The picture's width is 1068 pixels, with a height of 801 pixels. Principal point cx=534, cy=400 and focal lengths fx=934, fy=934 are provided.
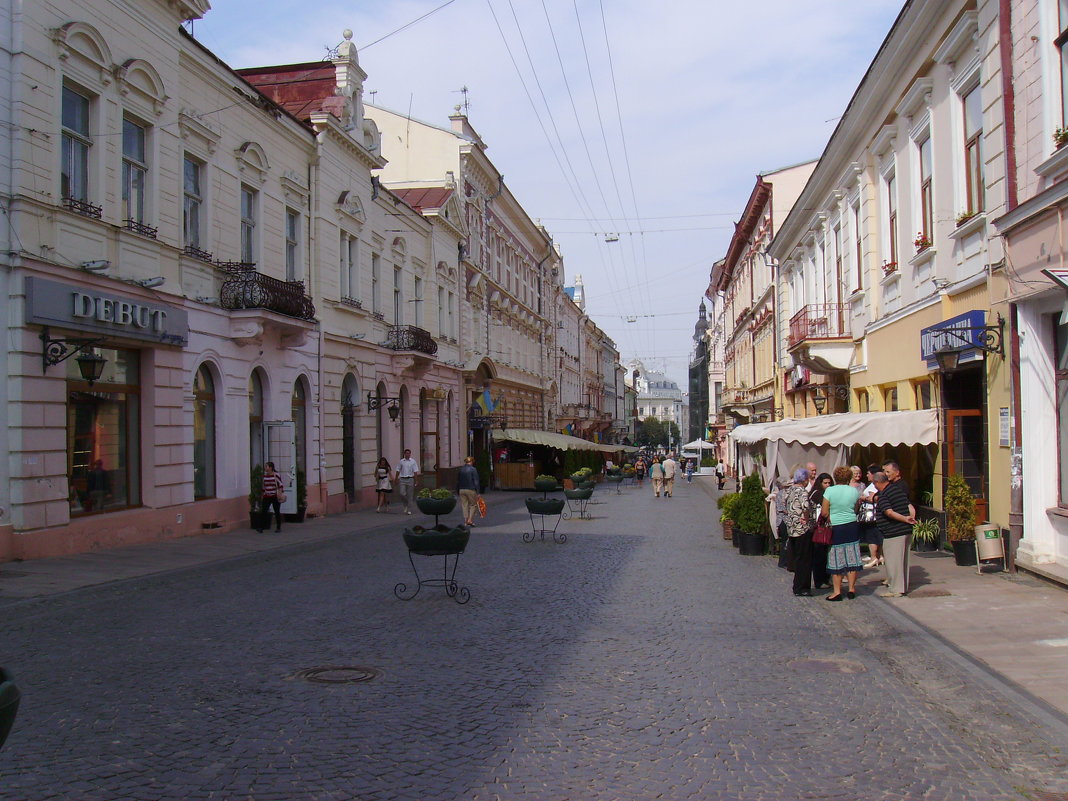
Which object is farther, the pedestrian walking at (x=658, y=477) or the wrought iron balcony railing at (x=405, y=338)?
the pedestrian walking at (x=658, y=477)

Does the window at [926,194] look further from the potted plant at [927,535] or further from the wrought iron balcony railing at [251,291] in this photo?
the wrought iron balcony railing at [251,291]

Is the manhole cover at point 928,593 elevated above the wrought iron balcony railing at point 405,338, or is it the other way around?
the wrought iron balcony railing at point 405,338

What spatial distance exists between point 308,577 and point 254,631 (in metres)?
4.14

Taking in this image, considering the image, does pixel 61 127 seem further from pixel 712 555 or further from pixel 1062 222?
pixel 1062 222

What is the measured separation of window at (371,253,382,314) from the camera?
2927 cm

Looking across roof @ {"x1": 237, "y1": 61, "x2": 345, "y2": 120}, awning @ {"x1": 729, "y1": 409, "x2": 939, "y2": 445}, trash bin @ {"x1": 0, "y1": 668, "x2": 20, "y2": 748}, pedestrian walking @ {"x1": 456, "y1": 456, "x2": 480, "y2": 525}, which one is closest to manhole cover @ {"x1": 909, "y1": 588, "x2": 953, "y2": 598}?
awning @ {"x1": 729, "y1": 409, "x2": 939, "y2": 445}

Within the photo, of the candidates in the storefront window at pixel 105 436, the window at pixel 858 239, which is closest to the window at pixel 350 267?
the storefront window at pixel 105 436

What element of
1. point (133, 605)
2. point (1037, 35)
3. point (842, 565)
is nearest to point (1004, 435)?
point (842, 565)

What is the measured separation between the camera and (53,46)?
1425 centimetres

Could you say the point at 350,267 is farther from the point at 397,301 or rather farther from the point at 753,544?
the point at 753,544

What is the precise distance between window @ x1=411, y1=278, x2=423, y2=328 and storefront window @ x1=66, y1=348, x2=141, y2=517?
1728 cm

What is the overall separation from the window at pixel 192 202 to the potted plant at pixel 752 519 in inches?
465

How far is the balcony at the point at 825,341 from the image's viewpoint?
71.5ft

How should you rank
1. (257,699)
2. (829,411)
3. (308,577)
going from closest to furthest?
1. (257,699)
2. (308,577)
3. (829,411)
